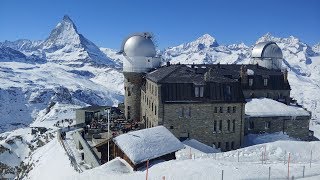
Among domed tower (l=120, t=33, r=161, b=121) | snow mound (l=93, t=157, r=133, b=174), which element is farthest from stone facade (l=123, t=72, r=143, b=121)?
snow mound (l=93, t=157, r=133, b=174)

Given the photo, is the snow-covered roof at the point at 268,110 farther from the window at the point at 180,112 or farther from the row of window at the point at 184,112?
the window at the point at 180,112

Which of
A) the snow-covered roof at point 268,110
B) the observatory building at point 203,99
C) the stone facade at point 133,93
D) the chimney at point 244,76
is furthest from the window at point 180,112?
the chimney at point 244,76

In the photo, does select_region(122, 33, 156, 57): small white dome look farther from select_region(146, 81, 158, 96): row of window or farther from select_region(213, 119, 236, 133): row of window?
select_region(213, 119, 236, 133): row of window

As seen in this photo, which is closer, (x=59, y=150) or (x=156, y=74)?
(x=59, y=150)

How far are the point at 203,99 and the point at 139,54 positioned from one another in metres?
14.1

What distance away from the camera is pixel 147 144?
2925 centimetres

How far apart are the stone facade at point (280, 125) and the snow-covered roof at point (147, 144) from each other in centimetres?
2059

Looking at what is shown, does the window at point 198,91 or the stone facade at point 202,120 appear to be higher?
the window at point 198,91

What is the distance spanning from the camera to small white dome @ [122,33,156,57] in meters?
54.7

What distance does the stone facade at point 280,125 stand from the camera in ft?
162

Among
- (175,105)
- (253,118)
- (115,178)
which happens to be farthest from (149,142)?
(253,118)

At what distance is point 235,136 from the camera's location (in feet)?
150

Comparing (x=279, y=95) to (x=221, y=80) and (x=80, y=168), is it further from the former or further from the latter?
(x=80, y=168)

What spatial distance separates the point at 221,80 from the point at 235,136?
632 centimetres
